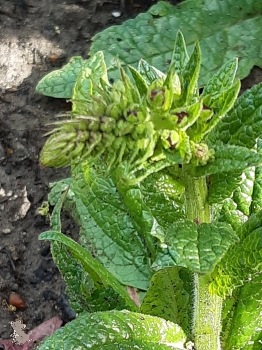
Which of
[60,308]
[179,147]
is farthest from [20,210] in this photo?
[179,147]

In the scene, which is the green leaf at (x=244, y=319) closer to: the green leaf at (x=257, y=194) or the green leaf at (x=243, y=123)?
the green leaf at (x=257, y=194)

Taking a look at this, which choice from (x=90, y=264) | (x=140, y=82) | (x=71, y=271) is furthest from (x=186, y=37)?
(x=140, y=82)

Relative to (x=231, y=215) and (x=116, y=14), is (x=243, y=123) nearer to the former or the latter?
(x=231, y=215)

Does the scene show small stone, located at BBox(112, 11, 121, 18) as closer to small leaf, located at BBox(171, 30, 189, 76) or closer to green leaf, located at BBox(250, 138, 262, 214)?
green leaf, located at BBox(250, 138, 262, 214)

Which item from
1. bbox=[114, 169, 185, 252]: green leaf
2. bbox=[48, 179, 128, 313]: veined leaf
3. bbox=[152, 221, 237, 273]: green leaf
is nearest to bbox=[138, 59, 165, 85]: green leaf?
bbox=[114, 169, 185, 252]: green leaf

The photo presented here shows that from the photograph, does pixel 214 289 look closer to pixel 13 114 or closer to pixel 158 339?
pixel 158 339

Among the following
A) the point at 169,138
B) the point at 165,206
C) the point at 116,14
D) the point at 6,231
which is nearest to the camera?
the point at 169,138
